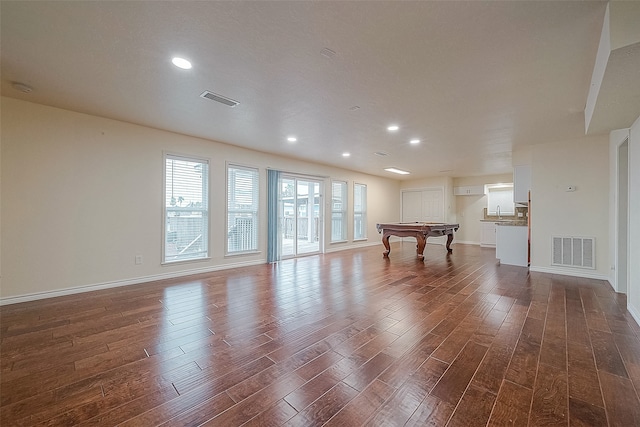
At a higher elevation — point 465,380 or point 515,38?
point 515,38

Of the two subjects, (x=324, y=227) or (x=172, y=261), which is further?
(x=324, y=227)

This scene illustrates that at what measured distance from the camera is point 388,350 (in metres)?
2.04

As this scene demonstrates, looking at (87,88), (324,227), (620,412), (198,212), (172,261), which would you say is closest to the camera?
(620,412)

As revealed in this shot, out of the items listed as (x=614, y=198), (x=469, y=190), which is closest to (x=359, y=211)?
(x=469, y=190)

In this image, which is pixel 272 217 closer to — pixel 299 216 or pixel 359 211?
pixel 299 216

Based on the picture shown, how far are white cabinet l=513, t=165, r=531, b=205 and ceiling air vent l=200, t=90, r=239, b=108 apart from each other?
5709mm

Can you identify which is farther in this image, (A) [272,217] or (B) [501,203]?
(B) [501,203]

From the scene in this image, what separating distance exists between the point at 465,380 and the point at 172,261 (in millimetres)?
4446

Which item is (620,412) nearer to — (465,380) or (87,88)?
(465,380)

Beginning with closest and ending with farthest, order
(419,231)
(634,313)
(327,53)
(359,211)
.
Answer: (327,53) < (634,313) < (419,231) < (359,211)

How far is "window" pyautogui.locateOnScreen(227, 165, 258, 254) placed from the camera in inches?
206

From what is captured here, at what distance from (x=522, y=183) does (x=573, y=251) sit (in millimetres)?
1584

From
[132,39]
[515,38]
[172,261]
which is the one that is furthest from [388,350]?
[172,261]

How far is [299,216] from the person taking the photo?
6.62 m
